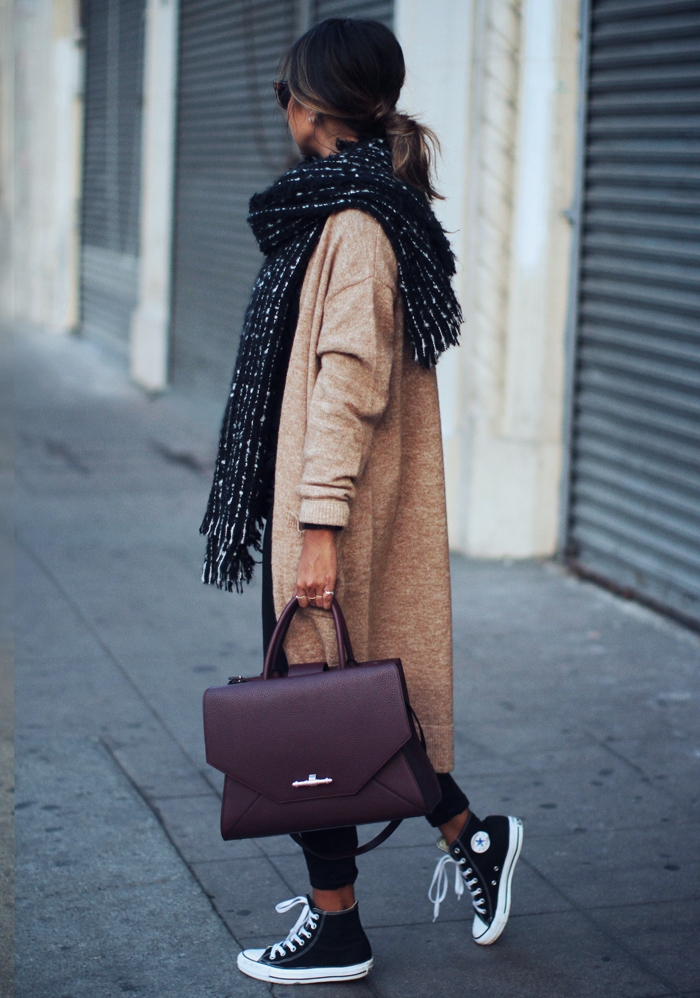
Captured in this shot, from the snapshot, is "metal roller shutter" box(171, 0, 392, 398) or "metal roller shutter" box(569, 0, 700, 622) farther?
"metal roller shutter" box(171, 0, 392, 398)

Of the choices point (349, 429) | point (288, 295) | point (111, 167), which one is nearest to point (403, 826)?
point (349, 429)

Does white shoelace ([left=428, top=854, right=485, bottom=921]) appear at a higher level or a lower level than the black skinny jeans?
lower

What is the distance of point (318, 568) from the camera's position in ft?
8.63

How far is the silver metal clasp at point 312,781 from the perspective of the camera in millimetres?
2568

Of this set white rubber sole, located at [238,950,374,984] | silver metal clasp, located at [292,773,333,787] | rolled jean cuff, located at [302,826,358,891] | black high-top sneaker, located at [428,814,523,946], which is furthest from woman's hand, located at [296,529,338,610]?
white rubber sole, located at [238,950,374,984]

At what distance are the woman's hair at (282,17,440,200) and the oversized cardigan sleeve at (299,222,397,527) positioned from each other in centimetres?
23

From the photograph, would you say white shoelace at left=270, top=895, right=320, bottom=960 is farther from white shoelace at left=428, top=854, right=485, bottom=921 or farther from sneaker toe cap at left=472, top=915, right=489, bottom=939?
sneaker toe cap at left=472, top=915, right=489, bottom=939

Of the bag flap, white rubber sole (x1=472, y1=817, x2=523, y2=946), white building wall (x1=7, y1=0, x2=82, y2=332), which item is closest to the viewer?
the bag flap

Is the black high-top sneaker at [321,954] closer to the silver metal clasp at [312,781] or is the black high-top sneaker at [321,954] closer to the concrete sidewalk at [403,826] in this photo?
the concrete sidewalk at [403,826]

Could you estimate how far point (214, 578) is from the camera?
9.41ft

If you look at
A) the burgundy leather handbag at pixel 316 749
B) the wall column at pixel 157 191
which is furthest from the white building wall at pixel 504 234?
the wall column at pixel 157 191

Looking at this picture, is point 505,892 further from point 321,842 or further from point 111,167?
point 111,167

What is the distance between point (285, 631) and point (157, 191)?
397 inches

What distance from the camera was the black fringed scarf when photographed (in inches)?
104
